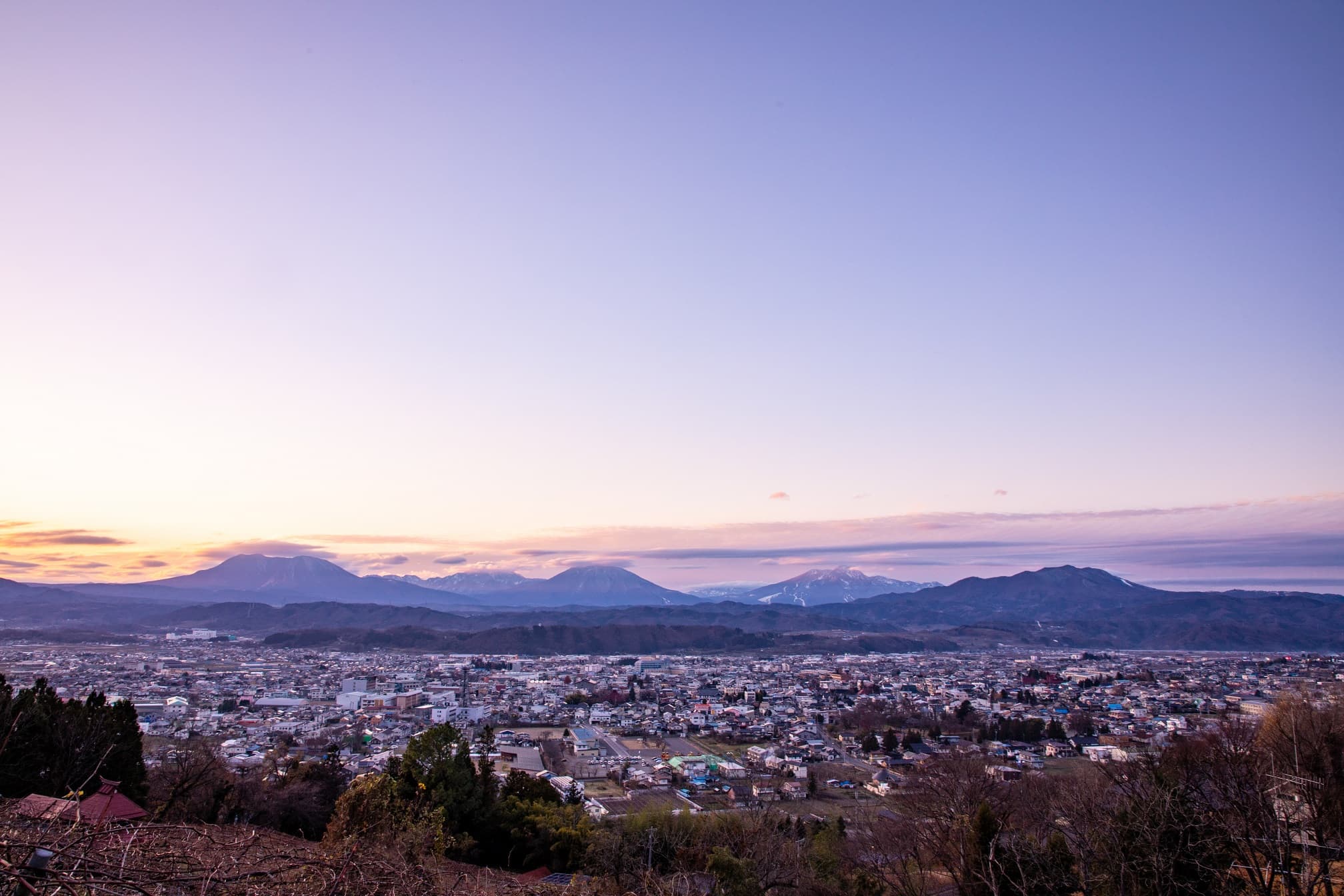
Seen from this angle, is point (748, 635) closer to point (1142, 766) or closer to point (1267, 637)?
point (1267, 637)

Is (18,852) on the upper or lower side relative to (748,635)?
upper

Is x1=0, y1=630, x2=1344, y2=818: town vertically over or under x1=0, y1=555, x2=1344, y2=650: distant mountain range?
over

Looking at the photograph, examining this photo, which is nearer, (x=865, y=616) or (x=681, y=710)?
(x=681, y=710)

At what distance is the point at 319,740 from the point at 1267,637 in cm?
10876

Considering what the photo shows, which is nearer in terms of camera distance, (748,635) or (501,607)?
(748,635)

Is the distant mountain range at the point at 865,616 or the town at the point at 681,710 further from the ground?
the town at the point at 681,710

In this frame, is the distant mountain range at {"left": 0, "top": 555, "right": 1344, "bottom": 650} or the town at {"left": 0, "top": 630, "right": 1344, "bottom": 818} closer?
the town at {"left": 0, "top": 630, "right": 1344, "bottom": 818}

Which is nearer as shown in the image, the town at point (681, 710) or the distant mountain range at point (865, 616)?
the town at point (681, 710)

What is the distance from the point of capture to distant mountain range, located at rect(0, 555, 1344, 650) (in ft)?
320

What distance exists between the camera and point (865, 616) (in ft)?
503

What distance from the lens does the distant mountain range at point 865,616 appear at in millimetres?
97625

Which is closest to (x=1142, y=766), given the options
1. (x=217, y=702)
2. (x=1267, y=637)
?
(x=217, y=702)

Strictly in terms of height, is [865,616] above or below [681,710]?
below

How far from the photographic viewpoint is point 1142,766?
11.7 m
